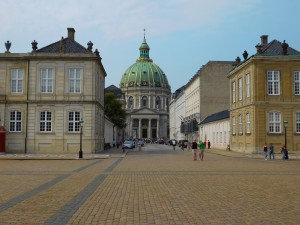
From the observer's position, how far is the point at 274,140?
44719mm

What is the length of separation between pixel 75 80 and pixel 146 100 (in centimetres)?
13694

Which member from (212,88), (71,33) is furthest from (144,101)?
(71,33)

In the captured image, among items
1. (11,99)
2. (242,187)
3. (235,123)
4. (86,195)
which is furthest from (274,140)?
(86,195)

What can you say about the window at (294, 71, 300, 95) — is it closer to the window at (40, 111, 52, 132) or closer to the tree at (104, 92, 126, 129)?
the window at (40, 111, 52, 132)

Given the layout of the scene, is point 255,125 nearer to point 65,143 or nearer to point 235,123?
point 235,123

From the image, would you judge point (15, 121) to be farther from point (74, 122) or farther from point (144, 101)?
point (144, 101)

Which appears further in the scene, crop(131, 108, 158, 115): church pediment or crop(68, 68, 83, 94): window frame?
crop(131, 108, 158, 115): church pediment

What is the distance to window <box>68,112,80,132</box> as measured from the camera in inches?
1735

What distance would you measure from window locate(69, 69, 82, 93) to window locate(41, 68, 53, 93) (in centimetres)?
212

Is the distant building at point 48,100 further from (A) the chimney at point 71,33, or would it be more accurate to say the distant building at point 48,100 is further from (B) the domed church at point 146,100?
(B) the domed church at point 146,100

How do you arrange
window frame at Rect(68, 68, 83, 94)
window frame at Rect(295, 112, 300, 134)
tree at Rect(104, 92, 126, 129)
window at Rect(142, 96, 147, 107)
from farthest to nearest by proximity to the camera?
window at Rect(142, 96, 147, 107) → tree at Rect(104, 92, 126, 129) → window frame at Rect(295, 112, 300, 134) → window frame at Rect(68, 68, 83, 94)

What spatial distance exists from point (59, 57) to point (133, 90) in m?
137

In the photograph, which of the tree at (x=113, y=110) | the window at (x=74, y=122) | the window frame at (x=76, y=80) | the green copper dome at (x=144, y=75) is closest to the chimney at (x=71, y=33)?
the window frame at (x=76, y=80)

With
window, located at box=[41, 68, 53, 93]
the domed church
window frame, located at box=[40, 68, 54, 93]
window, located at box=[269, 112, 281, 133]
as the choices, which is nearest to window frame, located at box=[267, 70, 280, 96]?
window, located at box=[269, 112, 281, 133]
